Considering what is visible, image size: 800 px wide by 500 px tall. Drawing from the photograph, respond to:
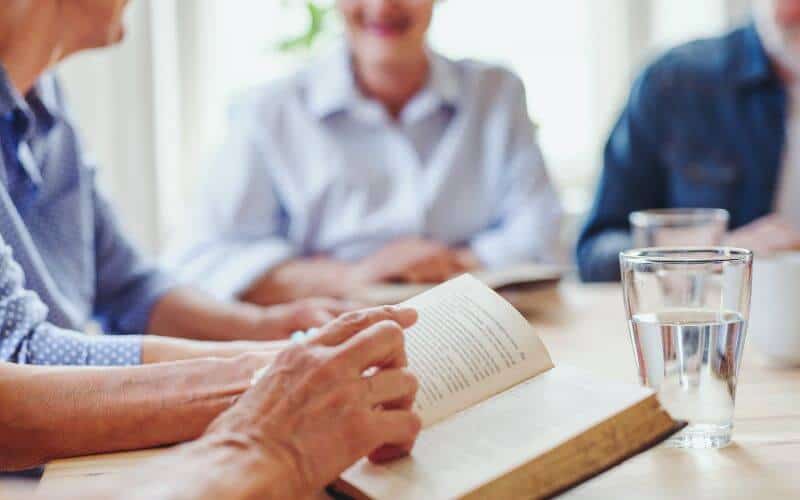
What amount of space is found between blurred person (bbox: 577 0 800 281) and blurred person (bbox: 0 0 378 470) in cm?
87

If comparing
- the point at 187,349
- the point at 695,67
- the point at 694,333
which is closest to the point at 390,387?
the point at 694,333

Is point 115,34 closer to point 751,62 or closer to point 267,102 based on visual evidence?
point 267,102

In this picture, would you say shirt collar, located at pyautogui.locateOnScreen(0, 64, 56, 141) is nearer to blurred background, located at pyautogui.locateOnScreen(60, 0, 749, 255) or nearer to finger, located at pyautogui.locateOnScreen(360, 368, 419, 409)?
finger, located at pyautogui.locateOnScreen(360, 368, 419, 409)

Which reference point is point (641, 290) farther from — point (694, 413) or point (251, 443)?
point (251, 443)

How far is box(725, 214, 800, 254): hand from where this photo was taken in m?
1.56

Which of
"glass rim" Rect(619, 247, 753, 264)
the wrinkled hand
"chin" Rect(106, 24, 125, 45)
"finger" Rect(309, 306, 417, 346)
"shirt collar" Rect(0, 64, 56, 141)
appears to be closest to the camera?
"finger" Rect(309, 306, 417, 346)

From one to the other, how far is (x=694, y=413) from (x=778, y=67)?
1.46m

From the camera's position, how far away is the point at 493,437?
709 mm

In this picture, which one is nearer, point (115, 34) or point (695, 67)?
point (115, 34)

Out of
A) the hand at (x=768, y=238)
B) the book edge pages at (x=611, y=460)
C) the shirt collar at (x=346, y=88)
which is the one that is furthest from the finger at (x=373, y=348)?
the shirt collar at (x=346, y=88)

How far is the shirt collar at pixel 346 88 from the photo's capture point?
2102 millimetres

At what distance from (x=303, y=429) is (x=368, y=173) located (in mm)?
1444

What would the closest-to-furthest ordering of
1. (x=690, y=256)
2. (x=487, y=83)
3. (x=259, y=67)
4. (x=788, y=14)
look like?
1. (x=690, y=256)
2. (x=788, y=14)
3. (x=487, y=83)
4. (x=259, y=67)

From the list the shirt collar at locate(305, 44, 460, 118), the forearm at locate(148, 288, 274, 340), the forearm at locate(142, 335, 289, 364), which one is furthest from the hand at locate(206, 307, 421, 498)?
the shirt collar at locate(305, 44, 460, 118)
